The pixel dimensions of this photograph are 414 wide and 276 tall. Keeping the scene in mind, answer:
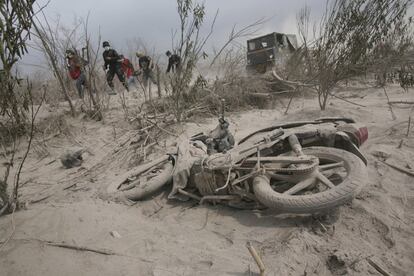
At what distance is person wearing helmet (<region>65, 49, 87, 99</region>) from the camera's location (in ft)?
21.8

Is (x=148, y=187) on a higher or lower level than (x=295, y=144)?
lower

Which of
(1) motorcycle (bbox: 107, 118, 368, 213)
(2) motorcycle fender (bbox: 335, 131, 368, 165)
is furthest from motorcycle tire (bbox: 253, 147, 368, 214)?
(2) motorcycle fender (bbox: 335, 131, 368, 165)

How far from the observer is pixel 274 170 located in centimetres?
301

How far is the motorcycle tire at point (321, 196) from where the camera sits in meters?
2.58

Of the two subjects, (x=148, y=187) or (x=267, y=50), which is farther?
(x=267, y=50)

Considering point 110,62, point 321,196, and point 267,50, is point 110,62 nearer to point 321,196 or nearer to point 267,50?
point 267,50

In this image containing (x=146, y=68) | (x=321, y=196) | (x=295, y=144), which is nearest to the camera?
(x=321, y=196)

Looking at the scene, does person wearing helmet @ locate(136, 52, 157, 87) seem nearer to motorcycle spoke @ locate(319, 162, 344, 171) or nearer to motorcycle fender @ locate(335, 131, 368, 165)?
motorcycle fender @ locate(335, 131, 368, 165)

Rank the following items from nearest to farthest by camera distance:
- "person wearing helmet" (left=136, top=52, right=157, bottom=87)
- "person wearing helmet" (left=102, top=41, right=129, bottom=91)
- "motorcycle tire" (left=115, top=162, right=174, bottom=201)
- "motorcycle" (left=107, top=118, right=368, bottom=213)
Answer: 1. "motorcycle" (left=107, top=118, right=368, bottom=213)
2. "motorcycle tire" (left=115, top=162, right=174, bottom=201)
3. "person wearing helmet" (left=102, top=41, right=129, bottom=91)
4. "person wearing helmet" (left=136, top=52, right=157, bottom=87)

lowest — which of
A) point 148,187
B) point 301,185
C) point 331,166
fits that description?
point 148,187

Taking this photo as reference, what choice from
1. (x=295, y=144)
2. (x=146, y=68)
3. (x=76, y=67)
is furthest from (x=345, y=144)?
(x=146, y=68)

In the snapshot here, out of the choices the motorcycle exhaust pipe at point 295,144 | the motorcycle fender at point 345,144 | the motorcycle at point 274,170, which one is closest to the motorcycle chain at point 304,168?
the motorcycle at point 274,170

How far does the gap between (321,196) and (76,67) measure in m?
6.31

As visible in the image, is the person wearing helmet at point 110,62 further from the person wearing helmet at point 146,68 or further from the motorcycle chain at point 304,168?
the motorcycle chain at point 304,168
